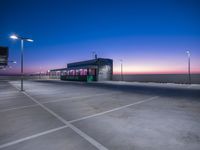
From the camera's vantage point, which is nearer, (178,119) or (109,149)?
(109,149)

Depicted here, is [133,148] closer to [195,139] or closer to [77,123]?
[195,139]

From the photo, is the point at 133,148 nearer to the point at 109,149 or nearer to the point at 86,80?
the point at 109,149

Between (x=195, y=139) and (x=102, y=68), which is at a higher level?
(x=102, y=68)

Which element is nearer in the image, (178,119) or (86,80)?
(178,119)

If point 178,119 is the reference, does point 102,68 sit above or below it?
above

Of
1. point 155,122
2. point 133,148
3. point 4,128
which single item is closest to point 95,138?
point 133,148

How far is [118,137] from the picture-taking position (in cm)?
424

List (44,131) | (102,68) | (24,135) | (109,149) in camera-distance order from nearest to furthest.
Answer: (109,149) < (24,135) < (44,131) < (102,68)

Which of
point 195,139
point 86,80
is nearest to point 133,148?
point 195,139

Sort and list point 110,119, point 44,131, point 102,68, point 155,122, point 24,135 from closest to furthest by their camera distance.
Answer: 1. point 24,135
2. point 44,131
3. point 155,122
4. point 110,119
5. point 102,68

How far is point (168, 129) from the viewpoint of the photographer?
4805 millimetres

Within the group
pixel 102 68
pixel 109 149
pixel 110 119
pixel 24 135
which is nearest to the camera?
pixel 109 149

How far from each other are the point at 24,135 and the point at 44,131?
561 millimetres

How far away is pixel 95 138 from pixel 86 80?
3725cm
